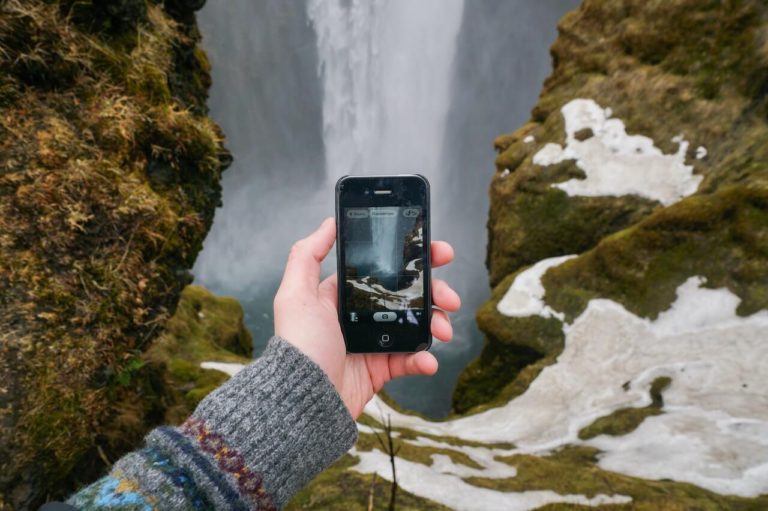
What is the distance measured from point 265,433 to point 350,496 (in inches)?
249

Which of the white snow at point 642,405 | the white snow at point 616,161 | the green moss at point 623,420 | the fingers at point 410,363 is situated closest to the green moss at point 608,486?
the white snow at point 642,405

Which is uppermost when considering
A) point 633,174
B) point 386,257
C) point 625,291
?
point 633,174

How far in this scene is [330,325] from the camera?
13.2 ft

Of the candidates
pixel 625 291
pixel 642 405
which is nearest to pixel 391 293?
pixel 642 405

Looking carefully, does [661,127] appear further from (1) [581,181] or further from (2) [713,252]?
(2) [713,252]

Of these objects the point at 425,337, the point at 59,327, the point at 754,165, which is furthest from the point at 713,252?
A: the point at 59,327

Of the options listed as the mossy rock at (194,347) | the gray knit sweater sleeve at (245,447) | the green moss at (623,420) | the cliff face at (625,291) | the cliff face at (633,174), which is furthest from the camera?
the cliff face at (633,174)

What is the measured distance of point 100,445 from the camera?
6.10 metres

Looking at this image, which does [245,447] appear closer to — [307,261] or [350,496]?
[307,261]

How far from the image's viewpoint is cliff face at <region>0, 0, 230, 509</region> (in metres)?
4.61

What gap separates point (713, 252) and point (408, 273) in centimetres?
1960

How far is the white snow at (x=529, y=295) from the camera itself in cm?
2125

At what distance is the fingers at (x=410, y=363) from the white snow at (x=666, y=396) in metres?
5.39

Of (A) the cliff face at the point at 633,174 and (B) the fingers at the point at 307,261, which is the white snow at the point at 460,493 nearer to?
Result: (B) the fingers at the point at 307,261
